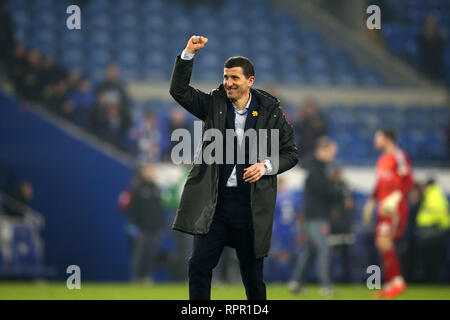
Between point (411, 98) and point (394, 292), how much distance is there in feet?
35.0

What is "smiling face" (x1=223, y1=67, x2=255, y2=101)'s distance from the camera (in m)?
6.24

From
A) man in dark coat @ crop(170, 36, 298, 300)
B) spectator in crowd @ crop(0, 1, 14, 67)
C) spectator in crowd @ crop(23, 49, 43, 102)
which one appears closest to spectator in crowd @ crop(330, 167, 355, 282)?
spectator in crowd @ crop(23, 49, 43, 102)

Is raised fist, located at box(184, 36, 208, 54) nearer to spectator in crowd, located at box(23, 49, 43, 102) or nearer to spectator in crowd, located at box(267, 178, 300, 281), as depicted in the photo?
spectator in crowd, located at box(267, 178, 300, 281)

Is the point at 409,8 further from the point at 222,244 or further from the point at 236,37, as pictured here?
the point at 222,244

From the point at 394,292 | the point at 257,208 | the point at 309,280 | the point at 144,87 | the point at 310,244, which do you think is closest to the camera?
the point at 257,208

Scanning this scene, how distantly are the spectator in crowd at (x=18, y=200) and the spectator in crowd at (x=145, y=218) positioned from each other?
1951mm

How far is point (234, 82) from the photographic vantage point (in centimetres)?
625

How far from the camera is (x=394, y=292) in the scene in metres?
11.5

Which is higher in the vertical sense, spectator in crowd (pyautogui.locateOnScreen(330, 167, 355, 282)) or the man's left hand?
the man's left hand

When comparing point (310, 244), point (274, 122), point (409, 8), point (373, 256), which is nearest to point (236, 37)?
point (409, 8)

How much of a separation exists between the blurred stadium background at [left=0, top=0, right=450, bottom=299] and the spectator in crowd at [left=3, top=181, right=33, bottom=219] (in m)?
0.03

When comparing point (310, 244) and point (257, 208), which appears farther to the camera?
point (310, 244)

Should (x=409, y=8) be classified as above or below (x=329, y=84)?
above

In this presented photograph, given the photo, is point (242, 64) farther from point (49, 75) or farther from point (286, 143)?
point (49, 75)
